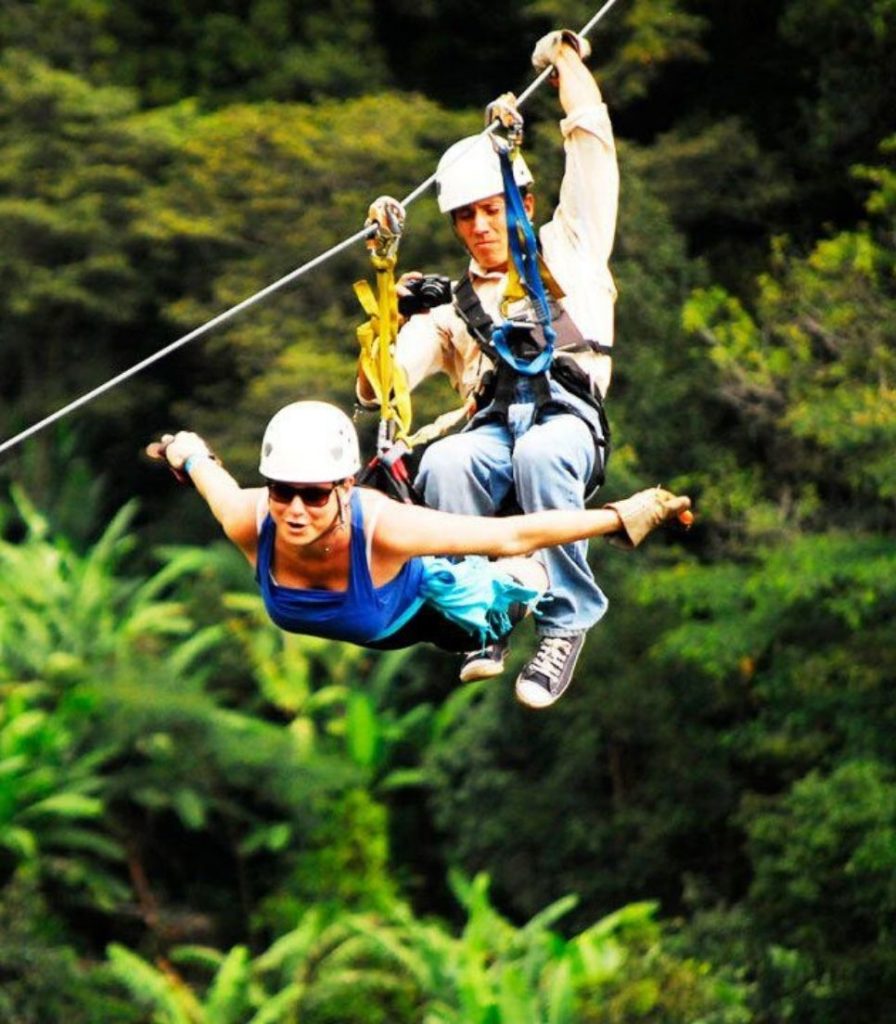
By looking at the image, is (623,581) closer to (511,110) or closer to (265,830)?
(265,830)

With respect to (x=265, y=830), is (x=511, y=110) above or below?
above

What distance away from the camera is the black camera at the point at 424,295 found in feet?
21.5

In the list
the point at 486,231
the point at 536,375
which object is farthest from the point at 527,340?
the point at 486,231

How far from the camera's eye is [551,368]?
6355mm

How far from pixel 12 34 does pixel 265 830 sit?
21.2 feet

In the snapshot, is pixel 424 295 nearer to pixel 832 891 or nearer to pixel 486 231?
pixel 486 231


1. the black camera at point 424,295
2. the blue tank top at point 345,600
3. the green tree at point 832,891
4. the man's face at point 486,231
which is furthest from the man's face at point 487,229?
the green tree at point 832,891

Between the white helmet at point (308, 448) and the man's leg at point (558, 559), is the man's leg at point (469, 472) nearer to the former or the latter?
the man's leg at point (558, 559)

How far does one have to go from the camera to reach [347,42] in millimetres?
22047

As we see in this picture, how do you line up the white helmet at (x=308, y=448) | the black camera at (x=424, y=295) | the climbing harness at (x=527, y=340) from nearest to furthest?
the white helmet at (x=308, y=448) → the climbing harness at (x=527, y=340) → the black camera at (x=424, y=295)

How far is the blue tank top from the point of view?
18.3 feet

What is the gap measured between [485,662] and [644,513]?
28.5 inches

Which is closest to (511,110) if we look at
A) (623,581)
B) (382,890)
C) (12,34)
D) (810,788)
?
(810,788)

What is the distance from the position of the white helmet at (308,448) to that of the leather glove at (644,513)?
53 cm
